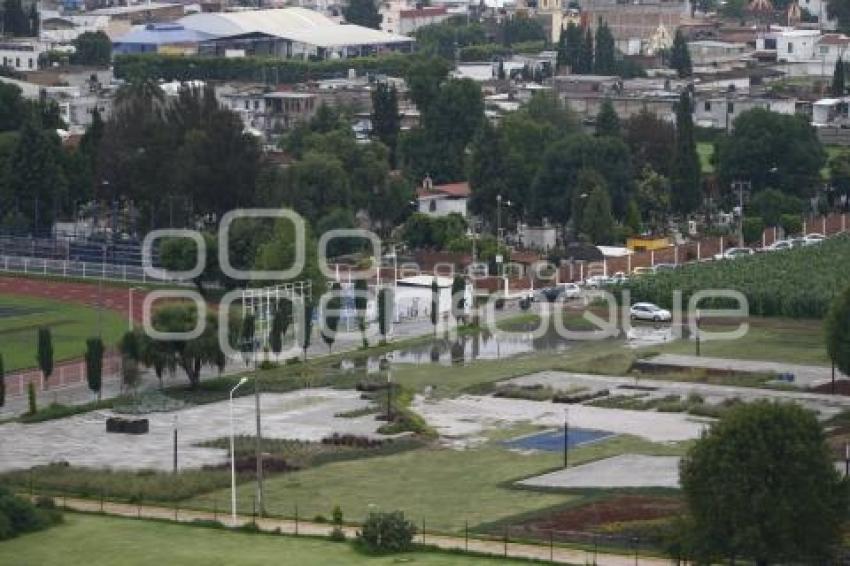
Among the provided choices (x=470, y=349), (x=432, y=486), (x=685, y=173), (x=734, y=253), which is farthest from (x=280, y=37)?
(x=432, y=486)

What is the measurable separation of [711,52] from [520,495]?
56900 millimetres

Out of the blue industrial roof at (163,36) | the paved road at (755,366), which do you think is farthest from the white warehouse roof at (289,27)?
the paved road at (755,366)

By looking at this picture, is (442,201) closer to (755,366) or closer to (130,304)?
(130,304)

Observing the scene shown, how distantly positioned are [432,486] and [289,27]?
59.1 meters

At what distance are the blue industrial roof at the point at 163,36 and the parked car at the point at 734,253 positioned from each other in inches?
1512

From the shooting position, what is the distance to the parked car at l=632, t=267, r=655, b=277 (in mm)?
47062

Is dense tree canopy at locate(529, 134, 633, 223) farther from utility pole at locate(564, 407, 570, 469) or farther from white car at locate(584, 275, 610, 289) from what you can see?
utility pole at locate(564, 407, 570, 469)

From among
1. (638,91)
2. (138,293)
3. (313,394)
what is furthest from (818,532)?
(638,91)

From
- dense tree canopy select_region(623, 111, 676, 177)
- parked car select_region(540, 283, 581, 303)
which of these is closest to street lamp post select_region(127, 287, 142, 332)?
parked car select_region(540, 283, 581, 303)

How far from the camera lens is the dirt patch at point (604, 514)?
2812 centimetres

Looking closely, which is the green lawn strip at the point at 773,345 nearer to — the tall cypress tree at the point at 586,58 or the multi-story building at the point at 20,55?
the tall cypress tree at the point at 586,58

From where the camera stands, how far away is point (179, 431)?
3438 centimetres

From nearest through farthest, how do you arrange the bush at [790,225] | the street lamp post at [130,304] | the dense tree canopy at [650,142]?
the street lamp post at [130,304]
the bush at [790,225]
the dense tree canopy at [650,142]

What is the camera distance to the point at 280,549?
89.7 ft
